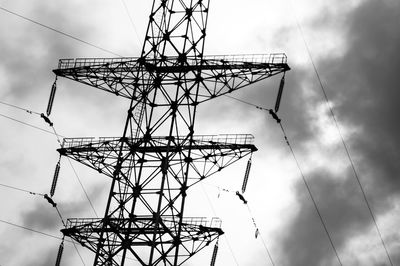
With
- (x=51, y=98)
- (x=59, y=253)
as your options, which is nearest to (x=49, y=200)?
(x=59, y=253)

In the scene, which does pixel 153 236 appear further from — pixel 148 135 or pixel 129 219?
pixel 148 135

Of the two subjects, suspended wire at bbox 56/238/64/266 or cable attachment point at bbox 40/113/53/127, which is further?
cable attachment point at bbox 40/113/53/127

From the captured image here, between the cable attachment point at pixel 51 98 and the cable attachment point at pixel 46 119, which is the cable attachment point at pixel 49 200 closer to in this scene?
the cable attachment point at pixel 46 119

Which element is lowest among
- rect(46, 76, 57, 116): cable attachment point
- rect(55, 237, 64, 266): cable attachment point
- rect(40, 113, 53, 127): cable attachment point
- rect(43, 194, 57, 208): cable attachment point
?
rect(55, 237, 64, 266): cable attachment point

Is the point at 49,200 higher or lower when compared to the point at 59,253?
higher

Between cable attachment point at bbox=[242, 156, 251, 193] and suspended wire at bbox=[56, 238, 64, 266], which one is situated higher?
cable attachment point at bbox=[242, 156, 251, 193]

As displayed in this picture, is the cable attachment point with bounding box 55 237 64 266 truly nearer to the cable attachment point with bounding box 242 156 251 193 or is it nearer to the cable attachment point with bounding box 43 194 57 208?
the cable attachment point with bounding box 43 194 57 208

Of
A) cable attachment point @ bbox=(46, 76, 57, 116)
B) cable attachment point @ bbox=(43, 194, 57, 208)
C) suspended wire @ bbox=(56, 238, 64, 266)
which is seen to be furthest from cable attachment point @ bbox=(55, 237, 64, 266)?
cable attachment point @ bbox=(46, 76, 57, 116)

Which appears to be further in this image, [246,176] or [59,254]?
[59,254]

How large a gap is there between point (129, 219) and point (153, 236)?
221 cm

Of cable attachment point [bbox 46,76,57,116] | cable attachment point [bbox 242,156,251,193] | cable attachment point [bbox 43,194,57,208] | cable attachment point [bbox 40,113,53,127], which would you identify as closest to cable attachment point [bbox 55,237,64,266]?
cable attachment point [bbox 43,194,57,208]

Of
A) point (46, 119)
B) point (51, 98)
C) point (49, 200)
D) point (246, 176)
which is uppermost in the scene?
point (51, 98)

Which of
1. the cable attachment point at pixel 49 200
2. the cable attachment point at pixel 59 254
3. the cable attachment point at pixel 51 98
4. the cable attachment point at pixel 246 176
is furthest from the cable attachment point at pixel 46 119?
the cable attachment point at pixel 246 176

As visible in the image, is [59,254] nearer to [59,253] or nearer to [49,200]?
[59,253]
